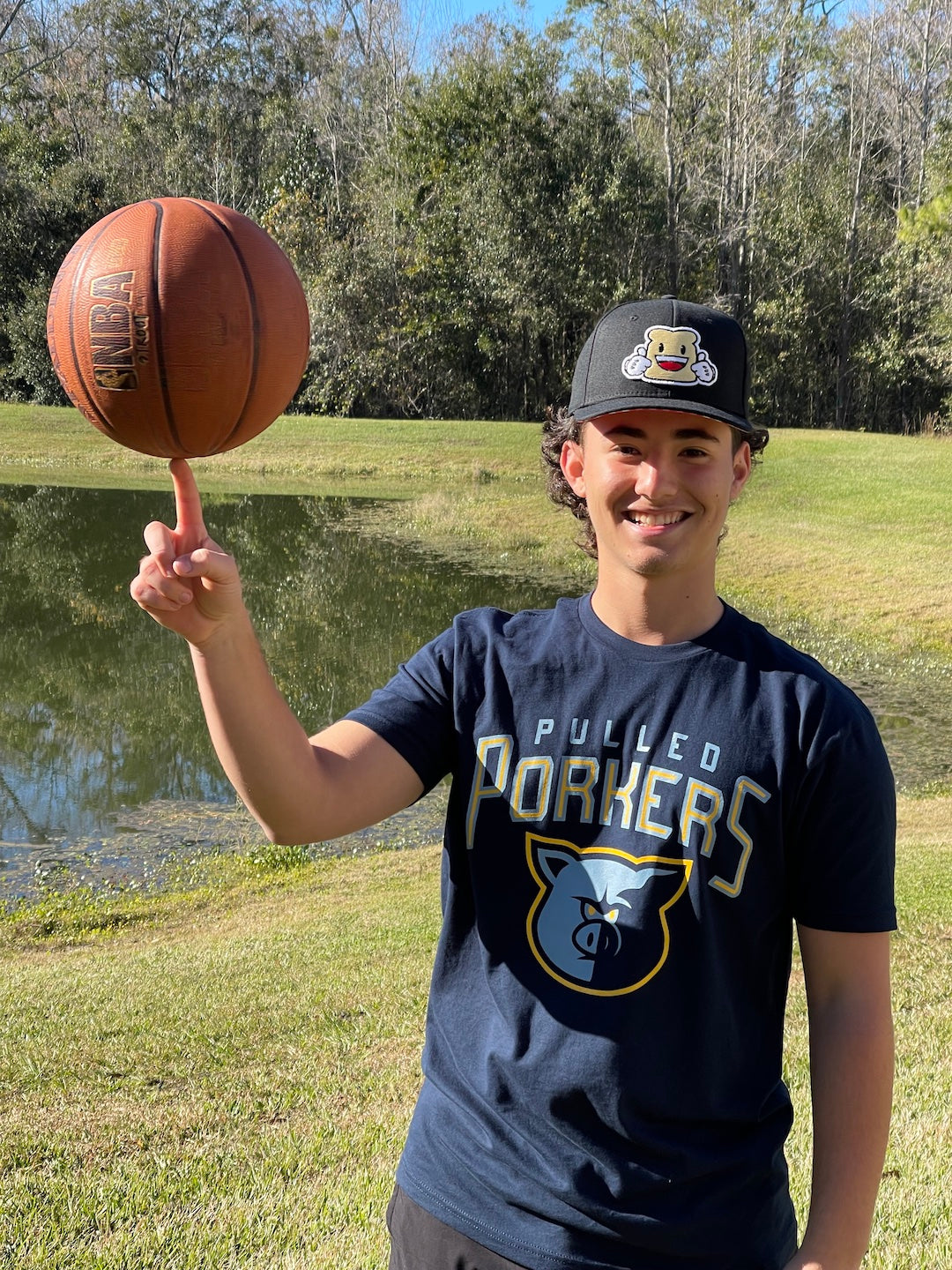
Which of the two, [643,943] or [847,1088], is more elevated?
[643,943]

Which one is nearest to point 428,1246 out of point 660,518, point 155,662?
point 660,518

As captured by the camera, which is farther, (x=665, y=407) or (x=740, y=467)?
(x=740, y=467)

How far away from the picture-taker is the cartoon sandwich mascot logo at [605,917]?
1498 mm

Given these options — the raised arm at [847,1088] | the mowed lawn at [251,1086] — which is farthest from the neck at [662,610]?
the mowed lawn at [251,1086]

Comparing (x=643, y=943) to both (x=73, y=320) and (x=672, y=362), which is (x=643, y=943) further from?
(x=73, y=320)

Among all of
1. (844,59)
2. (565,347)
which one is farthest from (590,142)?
(844,59)

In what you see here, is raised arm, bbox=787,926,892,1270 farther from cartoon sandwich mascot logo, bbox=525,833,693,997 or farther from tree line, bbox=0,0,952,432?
tree line, bbox=0,0,952,432

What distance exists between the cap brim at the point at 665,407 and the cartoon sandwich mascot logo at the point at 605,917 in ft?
1.95

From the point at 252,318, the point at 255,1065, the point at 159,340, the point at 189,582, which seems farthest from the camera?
the point at 255,1065

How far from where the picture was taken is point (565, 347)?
123ft

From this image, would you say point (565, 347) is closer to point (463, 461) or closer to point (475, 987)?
point (463, 461)

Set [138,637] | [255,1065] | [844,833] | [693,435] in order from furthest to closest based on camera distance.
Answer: [138,637], [255,1065], [693,435], [844,833]

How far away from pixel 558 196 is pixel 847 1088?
115ft

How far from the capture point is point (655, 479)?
1.68 meters
